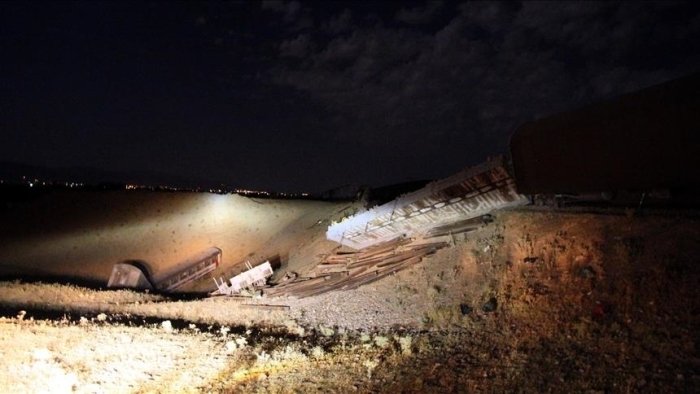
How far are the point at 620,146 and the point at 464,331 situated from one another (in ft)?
12.9

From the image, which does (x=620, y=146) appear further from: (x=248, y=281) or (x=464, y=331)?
(x=248, y=281)

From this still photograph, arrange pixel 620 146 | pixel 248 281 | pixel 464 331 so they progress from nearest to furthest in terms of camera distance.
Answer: pixel 620 146 → pixel 464 331 → pixel 248 281

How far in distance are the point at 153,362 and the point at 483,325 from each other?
6104mm

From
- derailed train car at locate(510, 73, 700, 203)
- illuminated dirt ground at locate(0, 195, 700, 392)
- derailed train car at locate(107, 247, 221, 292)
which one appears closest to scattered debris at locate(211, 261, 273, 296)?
illuminated dirt ground at locate(0, 195, 700, 392)

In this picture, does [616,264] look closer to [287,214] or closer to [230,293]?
[230,293]

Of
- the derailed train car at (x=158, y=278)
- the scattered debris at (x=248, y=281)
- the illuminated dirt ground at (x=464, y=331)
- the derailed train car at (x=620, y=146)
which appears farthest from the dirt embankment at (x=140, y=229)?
the derailed train car at (x=620, y=146)

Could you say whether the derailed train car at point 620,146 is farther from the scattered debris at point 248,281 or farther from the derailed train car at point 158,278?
the derailed train car at point 158,278

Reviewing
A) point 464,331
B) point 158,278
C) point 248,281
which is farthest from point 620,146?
point 158,278

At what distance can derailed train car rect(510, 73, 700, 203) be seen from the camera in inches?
184

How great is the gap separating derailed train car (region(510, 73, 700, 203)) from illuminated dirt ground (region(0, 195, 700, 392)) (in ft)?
5.72

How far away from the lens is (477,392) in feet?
17.7

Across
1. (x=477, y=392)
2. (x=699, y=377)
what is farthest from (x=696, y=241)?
(x=477, y=392)

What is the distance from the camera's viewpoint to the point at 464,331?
7.61 meters

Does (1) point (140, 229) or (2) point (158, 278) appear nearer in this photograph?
(2) point (158, 278)
